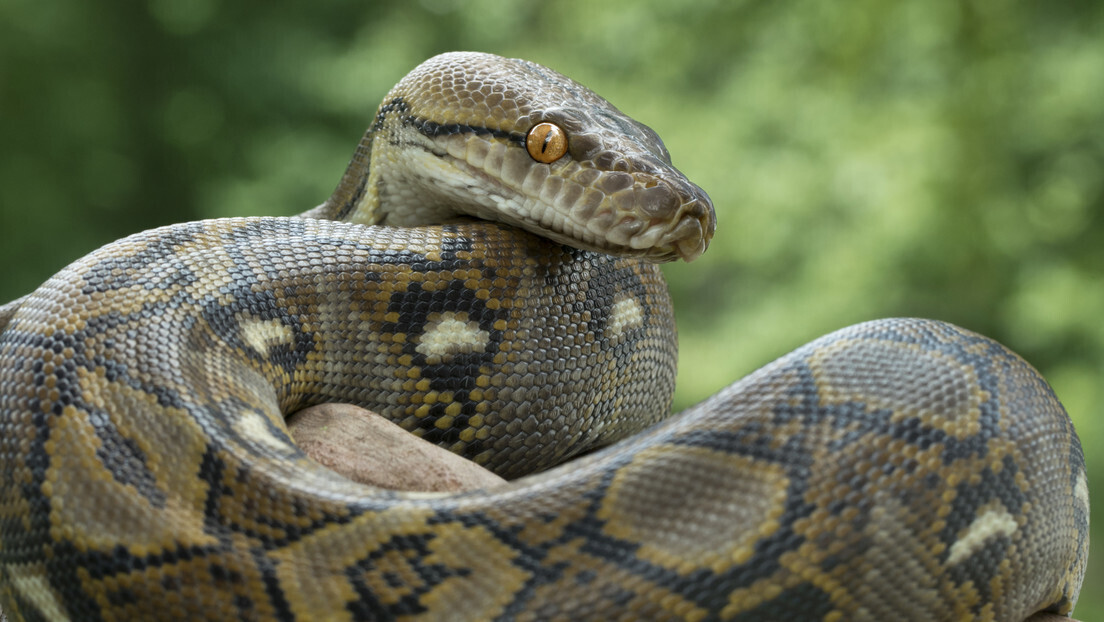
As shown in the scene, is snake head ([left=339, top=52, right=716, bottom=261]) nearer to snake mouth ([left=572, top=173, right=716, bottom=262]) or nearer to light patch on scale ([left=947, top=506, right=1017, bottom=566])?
snake mouth ([left=572, top=173, right=716, bottom=262])

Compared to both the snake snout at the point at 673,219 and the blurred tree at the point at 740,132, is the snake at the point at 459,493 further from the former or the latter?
the blurred tree at the point at 740,132

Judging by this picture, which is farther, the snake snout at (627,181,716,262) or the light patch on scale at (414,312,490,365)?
the light patch on scale at (414,312,490,365)

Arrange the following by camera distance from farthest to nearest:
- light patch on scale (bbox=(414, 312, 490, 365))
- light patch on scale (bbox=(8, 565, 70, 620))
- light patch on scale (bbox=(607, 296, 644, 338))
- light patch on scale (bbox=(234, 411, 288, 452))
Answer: light patch on scale (bbox=(607, 296, 644, 338)) < light patch on scale (bbox=(414, 312, 490, 365)) < light patch on scale (bbox=(234, 411, 288, 452)) < light patch on scale (bbox=(8, 565, 70, 620))

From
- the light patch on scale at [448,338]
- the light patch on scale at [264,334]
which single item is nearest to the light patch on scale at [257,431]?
the light patch on scale at [264,334]

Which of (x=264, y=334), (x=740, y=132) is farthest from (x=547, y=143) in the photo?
(x=740, y=132)

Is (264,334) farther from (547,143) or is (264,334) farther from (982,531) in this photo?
(982,531)

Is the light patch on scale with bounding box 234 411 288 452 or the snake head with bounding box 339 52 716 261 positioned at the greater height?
the snake head with bounding box 339 52 716 261

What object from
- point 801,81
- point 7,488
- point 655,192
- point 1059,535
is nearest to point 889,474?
point 1059,535

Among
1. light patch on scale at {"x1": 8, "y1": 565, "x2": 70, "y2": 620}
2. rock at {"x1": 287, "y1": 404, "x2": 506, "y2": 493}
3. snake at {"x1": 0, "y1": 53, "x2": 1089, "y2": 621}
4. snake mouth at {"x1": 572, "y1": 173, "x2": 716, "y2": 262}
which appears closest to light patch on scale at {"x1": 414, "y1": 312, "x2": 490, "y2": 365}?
snake at {"x1": 0, "y1": 53, "x2": 1089, "y2": 621}
